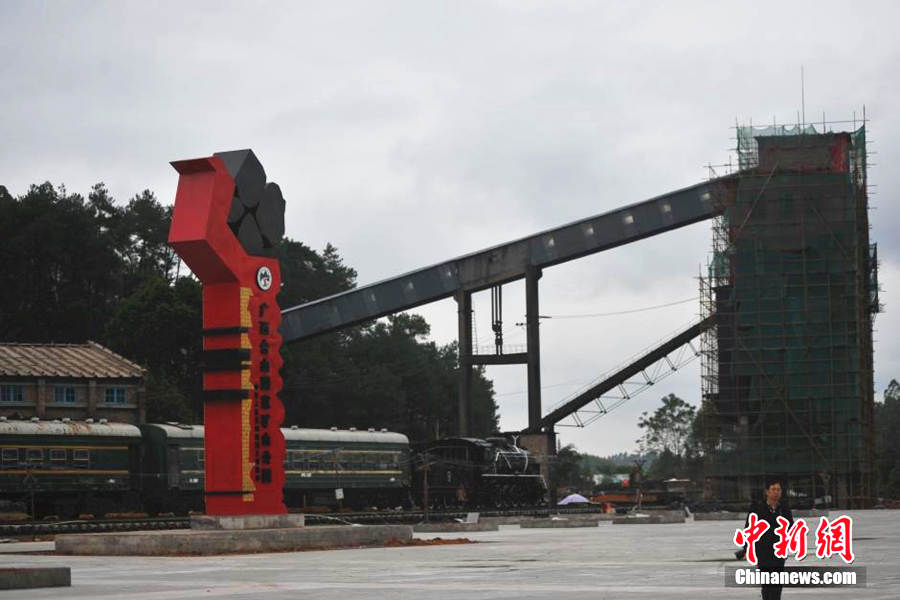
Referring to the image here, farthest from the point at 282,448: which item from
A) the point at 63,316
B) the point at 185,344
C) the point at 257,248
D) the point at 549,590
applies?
the point at 63,316

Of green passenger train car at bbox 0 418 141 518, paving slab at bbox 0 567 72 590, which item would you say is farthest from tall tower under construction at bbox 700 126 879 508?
paving slab at bbox 0 567 72 590

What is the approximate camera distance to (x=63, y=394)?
81.1 m

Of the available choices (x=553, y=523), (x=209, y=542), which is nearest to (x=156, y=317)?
(x=553, y=523)

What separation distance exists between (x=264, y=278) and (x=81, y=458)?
22.6m

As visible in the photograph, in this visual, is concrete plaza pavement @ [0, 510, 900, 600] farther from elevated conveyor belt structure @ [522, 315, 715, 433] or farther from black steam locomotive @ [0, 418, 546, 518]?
elevated conveyor belt structure @ [522, 315, 715, 433]

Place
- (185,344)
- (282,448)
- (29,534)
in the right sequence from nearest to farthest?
(282,448), (29,534), (185,344)

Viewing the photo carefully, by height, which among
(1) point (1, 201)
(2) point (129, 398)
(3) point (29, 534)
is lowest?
(3) point (29, 534)

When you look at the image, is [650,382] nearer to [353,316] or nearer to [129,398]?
[353,316]

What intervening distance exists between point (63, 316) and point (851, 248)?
203 ft

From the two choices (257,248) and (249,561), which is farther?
(257,248)

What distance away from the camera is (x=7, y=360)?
80188 mm

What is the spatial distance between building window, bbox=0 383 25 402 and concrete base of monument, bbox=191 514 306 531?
1764 inches

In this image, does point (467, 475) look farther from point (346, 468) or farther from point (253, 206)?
point (253, 206)

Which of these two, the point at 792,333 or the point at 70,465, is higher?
the point at 792,333
